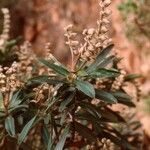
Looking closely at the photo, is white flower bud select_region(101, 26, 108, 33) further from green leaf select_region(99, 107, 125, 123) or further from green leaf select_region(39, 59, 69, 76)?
green leaf select_region(99, 107, 125, 123)

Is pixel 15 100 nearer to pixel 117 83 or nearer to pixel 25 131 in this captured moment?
pixel 25 131

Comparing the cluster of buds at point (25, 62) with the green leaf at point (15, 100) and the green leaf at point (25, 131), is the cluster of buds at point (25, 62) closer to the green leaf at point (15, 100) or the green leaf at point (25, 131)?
the green leaf at point (15, 100)

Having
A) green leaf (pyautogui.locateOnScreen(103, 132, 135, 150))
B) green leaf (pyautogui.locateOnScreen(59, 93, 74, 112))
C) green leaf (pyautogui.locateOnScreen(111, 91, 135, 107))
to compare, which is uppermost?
green leaf (pyautogui.locateOnScreen(111, 91, 135, 107))

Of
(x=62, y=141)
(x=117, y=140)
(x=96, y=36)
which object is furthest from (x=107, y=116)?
(x=96, y=36)

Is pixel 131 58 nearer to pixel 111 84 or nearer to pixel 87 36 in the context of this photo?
pixel 111 84

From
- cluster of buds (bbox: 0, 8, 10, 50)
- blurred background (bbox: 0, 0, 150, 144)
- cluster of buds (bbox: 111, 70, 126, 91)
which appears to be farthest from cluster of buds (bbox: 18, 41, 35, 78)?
blurred background (bbox: 0, 0, 150, 144)

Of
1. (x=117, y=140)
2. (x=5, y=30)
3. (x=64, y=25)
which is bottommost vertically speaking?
(x=117, y=140)

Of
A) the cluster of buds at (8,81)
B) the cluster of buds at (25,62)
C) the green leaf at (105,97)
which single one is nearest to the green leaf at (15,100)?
the cluster of buds at (8,81)
